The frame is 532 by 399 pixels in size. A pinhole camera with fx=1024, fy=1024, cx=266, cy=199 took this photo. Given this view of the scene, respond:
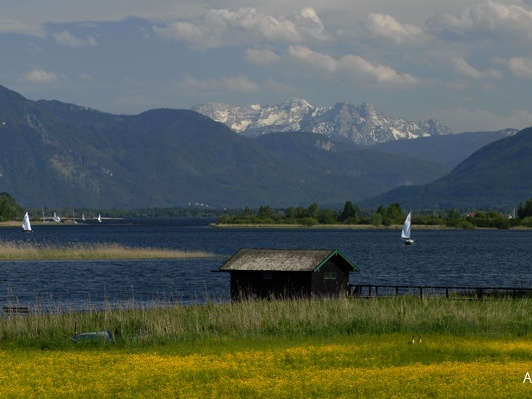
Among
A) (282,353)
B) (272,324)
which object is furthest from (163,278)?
(282,353)

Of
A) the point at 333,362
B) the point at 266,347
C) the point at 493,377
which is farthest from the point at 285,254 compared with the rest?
the point at 493,377

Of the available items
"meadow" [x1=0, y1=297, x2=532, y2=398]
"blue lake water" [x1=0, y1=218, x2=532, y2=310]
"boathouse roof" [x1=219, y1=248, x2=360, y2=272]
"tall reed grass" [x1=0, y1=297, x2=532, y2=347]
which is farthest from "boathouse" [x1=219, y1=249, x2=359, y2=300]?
"tall reed grass" [x1=0, y1=297, x2=532, y2=347]

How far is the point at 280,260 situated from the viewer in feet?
267

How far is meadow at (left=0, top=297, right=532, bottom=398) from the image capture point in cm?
3838

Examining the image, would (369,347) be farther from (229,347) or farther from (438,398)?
(438,398)

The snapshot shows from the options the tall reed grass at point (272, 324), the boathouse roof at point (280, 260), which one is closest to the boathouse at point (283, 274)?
the boathouse roof at point (280, 260)

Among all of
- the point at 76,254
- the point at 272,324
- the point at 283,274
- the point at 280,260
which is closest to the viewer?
the point at 272,324

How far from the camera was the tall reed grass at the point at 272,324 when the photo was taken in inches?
2231

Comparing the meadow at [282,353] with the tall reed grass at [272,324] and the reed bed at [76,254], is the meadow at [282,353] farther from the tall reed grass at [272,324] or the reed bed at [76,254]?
the reed bed at [76,254]

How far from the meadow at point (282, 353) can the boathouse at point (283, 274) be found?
8.71 m

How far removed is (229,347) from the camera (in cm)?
5147

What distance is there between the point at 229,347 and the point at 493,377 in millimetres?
15870

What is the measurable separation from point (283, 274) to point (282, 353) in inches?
1309

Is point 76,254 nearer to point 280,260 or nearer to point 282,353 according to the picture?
point 280,260
